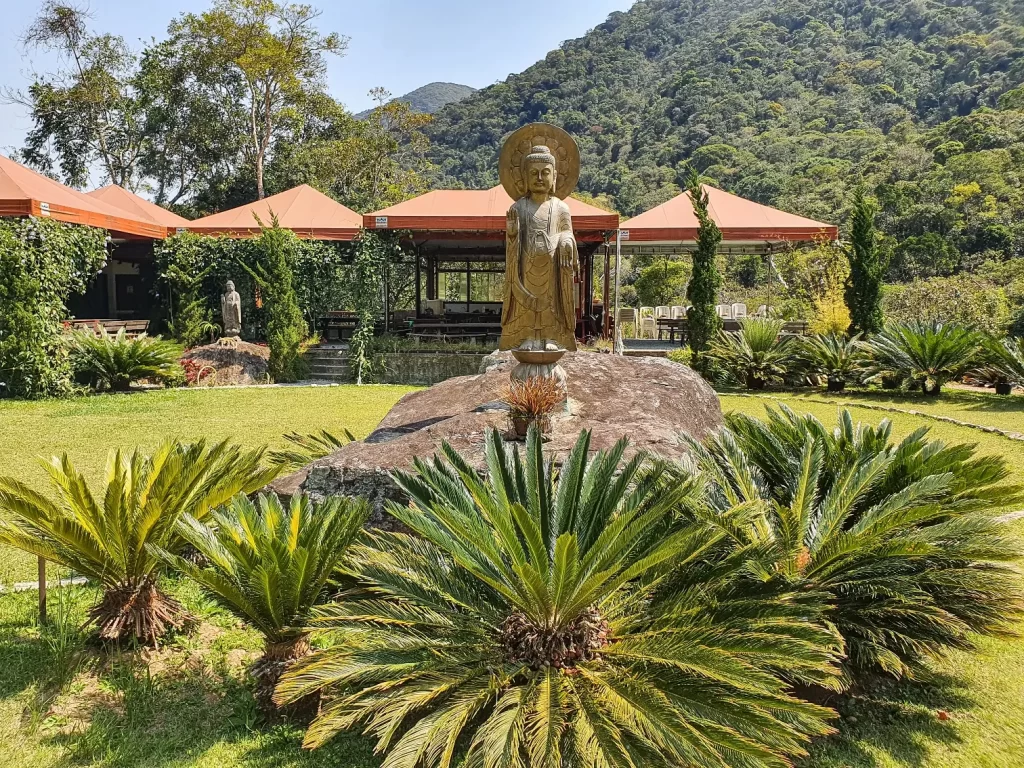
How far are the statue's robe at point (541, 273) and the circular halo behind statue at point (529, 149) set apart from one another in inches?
10.4

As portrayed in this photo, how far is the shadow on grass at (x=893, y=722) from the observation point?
8.87 feet

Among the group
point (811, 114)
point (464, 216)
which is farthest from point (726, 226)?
point (811, 114)

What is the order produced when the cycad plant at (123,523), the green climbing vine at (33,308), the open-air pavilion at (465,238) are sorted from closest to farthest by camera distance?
the cycad plant at (123,523), the green climbing vine at (33,308), the open-air pavilion at (465,238)

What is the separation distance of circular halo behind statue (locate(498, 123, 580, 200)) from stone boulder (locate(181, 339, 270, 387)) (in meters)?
10.8

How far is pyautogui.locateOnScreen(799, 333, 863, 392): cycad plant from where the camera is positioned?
12.7m

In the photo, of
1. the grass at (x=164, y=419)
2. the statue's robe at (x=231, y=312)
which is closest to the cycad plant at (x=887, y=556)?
the grass at (x=164, y=419)

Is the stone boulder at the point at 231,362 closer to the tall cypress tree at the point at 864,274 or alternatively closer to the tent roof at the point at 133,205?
the tent roof at the point at 133,205

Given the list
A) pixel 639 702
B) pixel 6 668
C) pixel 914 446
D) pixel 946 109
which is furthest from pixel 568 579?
pixel 946 109

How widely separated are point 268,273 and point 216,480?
556 inches

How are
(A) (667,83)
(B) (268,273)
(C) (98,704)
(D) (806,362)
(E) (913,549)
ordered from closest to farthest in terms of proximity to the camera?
(E) (913,549) < (C) (98,704) < (D) (806,362) < (B) (268,273) < (A) (667,83)

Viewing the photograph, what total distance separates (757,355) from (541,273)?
8.65m

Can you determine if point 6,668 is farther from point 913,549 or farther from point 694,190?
point 694,190

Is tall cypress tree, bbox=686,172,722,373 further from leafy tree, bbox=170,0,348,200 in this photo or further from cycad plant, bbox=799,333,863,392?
leafy tree, bbox=170,0,348,200

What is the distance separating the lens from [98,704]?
3143mm
